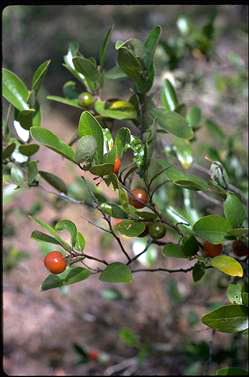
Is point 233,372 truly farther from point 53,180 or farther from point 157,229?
point 53,180

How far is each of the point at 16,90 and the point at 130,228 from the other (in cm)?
42

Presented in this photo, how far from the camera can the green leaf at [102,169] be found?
95 centimetres

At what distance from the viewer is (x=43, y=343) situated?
2836 mm

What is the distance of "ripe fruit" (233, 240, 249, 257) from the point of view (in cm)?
119

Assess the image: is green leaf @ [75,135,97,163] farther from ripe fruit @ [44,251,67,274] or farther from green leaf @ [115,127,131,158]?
ripe fruit @ [44,251,67,274]

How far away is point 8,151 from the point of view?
126 centimetres

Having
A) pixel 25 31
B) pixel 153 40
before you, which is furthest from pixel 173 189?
pixel 25 31

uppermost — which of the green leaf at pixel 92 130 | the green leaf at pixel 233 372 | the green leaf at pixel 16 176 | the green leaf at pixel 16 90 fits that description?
the green leaf at pixel 16 90

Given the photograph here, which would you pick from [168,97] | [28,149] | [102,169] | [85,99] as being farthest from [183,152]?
[102,169]

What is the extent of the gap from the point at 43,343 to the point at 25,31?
9.96 feet

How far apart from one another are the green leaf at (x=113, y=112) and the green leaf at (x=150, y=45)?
0.49 feet

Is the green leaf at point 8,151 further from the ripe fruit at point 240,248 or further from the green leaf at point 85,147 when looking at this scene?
the ripe fruit at point 240,248

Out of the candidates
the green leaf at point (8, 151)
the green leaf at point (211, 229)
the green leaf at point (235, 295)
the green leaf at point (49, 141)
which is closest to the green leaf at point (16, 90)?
the green leaf at point (8, 151)

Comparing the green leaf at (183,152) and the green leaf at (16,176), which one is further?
the green leaf at (183,152)
